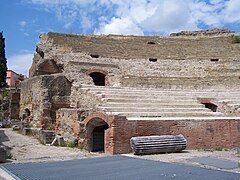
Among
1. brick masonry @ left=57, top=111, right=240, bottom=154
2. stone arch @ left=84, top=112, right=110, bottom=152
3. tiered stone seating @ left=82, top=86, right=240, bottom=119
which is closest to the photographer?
brick masonry @ left=57, top=111, right=240, bottom=154

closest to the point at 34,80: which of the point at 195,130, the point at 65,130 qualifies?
the point at 65,130

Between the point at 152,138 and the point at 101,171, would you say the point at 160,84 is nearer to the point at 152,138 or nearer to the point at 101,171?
the point at 152,138

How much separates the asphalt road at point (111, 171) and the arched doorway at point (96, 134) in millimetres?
2897

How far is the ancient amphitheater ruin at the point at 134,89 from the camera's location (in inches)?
432

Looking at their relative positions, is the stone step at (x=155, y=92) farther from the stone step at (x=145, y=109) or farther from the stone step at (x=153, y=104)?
the stone step at (x=145, y=109)

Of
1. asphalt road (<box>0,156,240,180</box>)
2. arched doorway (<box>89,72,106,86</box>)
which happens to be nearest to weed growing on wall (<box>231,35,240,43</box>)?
arched doorway (<box>89,72,106,86</box>)

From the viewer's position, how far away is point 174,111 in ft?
42.7

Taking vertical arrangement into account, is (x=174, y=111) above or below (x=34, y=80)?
below

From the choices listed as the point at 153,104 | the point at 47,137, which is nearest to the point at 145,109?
the point at 153,104

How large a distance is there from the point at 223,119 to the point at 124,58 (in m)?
11.1

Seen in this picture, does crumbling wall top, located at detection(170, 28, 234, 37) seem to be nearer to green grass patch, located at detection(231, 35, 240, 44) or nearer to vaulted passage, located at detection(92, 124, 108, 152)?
green grass patch, located at detection(231, 35, 240, 44)

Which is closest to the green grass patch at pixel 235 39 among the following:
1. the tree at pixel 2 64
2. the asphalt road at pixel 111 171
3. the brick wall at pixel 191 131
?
the brick wall at pixel 191 131

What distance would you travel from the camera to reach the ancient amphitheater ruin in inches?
432

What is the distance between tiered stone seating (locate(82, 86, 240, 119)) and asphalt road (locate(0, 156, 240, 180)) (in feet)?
10.3
